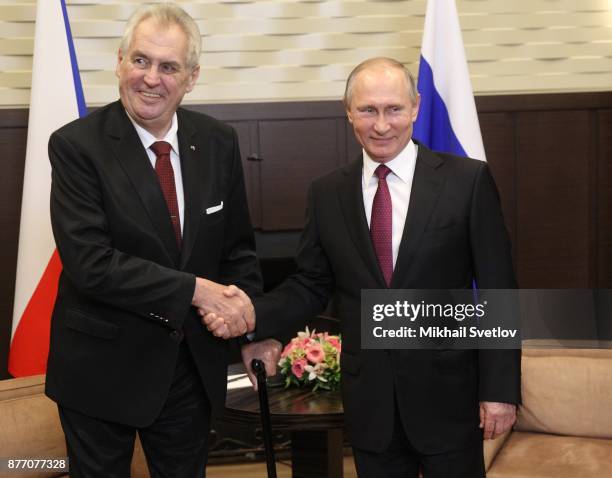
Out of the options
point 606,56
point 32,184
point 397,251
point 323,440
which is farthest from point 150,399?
point 606,56

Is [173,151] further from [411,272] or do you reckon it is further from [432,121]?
[432,121]

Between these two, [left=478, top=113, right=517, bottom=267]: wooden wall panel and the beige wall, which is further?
A: [left=478, top=113, right=517, bottom=267]: wooden wall panel

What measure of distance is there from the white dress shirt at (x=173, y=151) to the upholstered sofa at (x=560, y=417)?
1.82 metres

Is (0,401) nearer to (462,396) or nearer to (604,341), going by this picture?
(462,396)

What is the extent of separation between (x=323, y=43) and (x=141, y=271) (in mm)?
3580

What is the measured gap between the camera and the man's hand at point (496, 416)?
240 cm

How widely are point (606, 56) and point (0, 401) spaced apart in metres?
4.28

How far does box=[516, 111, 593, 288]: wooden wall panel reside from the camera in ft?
18.7

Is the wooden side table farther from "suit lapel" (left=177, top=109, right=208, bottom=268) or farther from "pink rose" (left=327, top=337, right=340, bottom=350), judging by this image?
"suit lapel" (left=177, top=109, right=208, bottom=268)

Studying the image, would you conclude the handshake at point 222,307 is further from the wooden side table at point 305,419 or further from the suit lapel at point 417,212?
the wooden side table at point 305,419

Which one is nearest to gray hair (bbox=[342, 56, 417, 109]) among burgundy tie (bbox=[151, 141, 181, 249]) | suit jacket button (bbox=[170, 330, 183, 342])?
burgundy tie (bbox=[151, 141, 181, 249])

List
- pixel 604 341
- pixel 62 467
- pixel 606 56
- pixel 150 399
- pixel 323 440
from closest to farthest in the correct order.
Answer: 1. pixel 150 399
2. pixel 62 467
3. pixel 323 440
4. pixel 604 341
5. pixel 606 56

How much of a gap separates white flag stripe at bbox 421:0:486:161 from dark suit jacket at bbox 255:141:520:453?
6.97 feet

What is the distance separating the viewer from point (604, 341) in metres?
5.36
